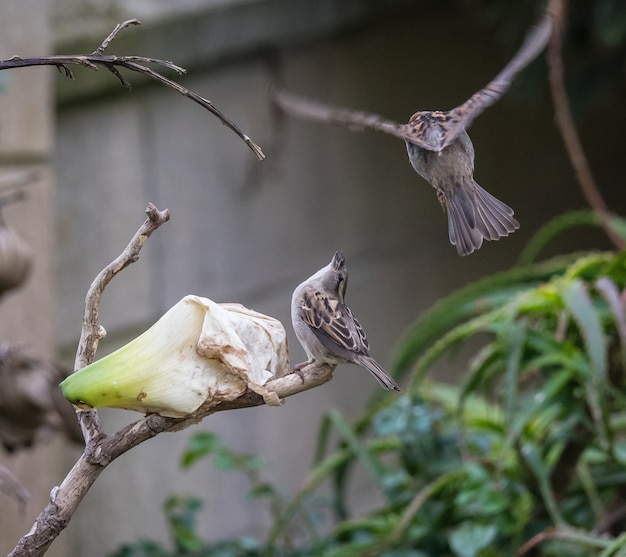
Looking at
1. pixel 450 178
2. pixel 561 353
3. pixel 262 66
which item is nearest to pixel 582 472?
pixel 561 353

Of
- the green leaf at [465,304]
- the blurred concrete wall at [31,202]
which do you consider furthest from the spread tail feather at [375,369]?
the blurred concrete wall at [31,202]

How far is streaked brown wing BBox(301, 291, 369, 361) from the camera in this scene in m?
0.79

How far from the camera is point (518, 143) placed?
9.00 feet

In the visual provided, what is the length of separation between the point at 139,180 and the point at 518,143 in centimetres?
109

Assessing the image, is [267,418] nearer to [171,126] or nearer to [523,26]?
[171,126]

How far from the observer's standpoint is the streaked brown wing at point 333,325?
787mm

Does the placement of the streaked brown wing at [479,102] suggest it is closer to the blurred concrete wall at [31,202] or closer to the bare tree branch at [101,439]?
the bare tree branch at [101,439]

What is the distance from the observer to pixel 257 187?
2492 mm

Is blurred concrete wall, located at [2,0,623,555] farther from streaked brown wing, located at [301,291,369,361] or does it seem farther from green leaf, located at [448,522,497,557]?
streaked brown wing, located at [301,291,369,361]

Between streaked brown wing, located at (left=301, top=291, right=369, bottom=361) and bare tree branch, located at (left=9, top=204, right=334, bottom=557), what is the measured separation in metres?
0.20

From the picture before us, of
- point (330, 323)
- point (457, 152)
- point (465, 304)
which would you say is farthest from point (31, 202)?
point (457, 152)

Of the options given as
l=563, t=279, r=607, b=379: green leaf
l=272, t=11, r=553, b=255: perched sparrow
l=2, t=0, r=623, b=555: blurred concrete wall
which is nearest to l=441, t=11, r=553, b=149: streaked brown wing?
l=272, t=11, r=553, b=255: perched sparrow

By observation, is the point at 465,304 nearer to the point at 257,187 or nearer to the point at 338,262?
the point at 257,187

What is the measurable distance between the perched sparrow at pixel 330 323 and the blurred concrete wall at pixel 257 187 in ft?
3.97
